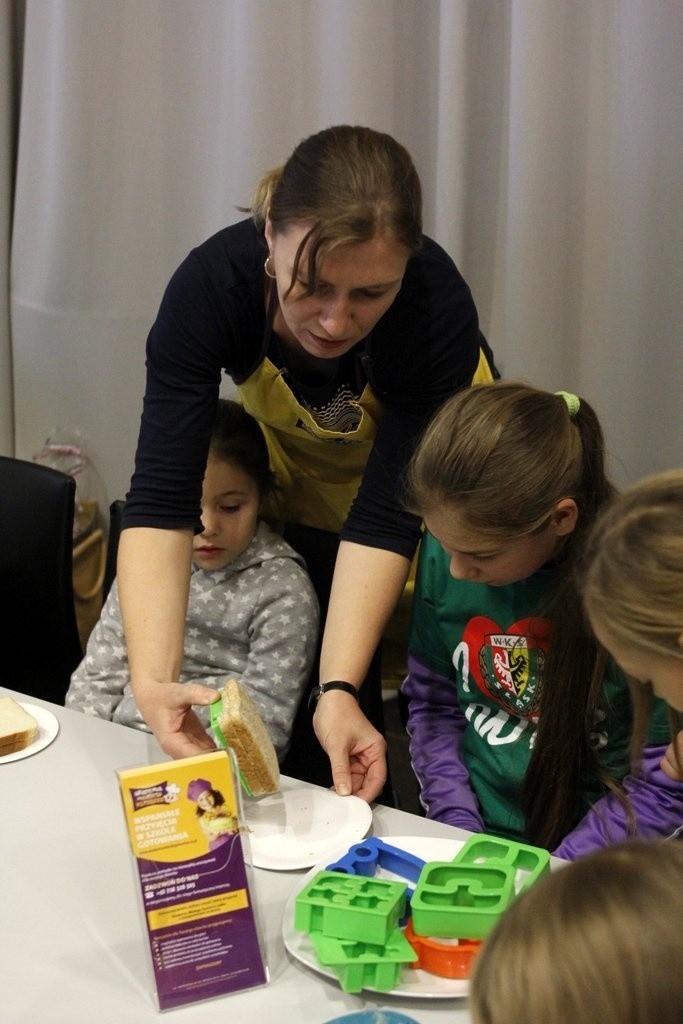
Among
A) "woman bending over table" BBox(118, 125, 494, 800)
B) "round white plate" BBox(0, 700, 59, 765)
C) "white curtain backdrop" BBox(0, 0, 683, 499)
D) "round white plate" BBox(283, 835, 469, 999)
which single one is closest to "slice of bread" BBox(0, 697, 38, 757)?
"round white plate" BBox(0, 700, 59, 765)

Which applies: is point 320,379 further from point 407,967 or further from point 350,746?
point 407,967

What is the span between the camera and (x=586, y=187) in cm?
200

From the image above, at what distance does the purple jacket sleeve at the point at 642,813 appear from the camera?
1278 mm

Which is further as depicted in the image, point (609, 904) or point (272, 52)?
point (272, 52)

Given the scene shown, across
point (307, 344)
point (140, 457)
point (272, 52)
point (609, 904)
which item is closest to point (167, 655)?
point (140, 457)

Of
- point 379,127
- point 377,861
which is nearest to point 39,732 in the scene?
point 377,861

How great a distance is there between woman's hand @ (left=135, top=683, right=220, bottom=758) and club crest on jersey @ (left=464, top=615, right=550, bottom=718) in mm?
361

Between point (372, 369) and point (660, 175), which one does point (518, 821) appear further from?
point (660, 175)

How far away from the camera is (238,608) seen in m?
1.75

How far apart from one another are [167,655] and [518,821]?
1.61 feet

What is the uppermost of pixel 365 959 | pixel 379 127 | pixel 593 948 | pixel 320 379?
pixel 379 127

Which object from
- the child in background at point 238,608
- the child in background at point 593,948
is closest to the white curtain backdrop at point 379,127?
the child in background at point 238,608

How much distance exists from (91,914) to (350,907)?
26cm

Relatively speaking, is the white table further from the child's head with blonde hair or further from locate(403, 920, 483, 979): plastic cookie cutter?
the child's head with blonde hair
